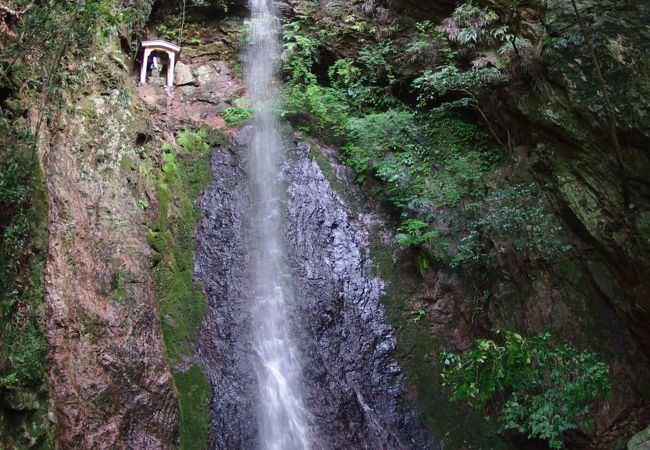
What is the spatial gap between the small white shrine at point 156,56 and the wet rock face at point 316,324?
232cm

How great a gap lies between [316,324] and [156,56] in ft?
22.1

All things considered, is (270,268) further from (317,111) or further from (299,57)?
(299,57)

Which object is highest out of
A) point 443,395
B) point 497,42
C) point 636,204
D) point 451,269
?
point 497,42

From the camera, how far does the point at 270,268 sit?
8.44 m

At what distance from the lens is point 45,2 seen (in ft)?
18.7

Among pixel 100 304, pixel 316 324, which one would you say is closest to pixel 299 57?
pixel 316 324

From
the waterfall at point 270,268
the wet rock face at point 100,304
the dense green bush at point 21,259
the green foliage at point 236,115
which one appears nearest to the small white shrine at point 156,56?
the green foliage at point 236,115

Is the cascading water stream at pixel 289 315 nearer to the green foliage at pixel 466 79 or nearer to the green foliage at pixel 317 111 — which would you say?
the green foliage at pixel 317 111

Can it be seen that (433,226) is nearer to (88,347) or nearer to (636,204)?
(636,204)

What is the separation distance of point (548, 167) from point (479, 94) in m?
2.08

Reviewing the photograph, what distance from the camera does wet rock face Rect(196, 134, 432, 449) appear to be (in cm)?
683

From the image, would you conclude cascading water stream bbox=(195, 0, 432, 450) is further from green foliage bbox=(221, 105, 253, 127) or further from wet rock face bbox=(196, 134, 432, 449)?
green foliage bbox=(221, 105, 253, 127)

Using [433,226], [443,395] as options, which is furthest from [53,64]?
[443,395]

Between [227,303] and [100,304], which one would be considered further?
Answer: [227,303]
